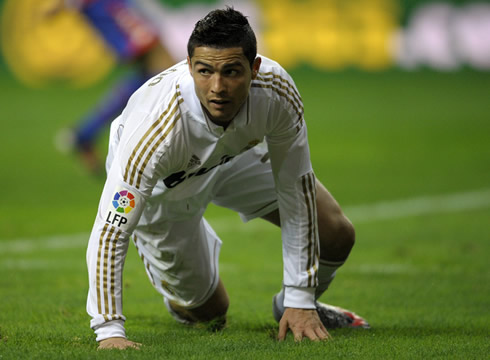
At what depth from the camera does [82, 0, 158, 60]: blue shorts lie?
36.1 ft

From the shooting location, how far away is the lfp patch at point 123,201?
12.3 ft

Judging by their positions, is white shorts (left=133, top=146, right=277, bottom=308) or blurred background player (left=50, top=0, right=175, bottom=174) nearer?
white shorts (left=133, top=146, right=277, bottom=308)

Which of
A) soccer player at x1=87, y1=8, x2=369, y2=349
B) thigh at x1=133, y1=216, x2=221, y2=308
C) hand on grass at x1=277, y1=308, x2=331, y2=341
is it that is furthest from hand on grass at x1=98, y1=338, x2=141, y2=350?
thigh at x1=133, y1=216, x2=221, y2=308

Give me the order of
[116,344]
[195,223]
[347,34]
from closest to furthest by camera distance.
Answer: [116,344] < [195,223] < [347,34]

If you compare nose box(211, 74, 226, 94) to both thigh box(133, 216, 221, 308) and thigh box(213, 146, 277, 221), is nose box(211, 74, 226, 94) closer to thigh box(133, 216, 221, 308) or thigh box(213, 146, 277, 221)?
thigh box(213, 146, 277, 221)

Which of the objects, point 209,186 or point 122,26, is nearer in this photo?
point 209,186

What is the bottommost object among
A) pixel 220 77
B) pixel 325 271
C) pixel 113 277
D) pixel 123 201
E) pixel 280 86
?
pixel 325 271

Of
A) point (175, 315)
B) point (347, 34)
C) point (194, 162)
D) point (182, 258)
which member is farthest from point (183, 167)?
point (347, 34)

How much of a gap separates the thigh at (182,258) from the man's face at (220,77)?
1.13 m

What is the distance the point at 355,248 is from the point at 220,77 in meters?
4.25

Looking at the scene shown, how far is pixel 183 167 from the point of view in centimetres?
406

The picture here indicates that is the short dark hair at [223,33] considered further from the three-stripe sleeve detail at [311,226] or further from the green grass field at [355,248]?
the green grass field at [355,248]

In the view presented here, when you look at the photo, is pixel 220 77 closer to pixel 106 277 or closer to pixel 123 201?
pixel 123 201

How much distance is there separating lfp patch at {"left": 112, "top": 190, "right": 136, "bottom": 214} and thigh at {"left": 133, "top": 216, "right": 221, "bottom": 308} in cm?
101
